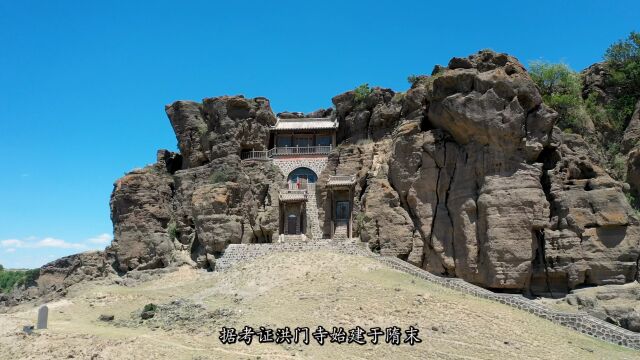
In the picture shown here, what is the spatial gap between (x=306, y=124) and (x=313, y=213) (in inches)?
353

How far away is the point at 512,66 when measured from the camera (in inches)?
1367

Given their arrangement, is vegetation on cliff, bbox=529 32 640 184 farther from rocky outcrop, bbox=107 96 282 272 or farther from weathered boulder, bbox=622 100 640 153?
rocky outcrop, bbox=107 96 282 272

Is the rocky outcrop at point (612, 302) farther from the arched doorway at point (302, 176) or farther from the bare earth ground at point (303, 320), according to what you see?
the arched doorway at point (302, 176)

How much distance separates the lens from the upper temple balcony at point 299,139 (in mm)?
46688

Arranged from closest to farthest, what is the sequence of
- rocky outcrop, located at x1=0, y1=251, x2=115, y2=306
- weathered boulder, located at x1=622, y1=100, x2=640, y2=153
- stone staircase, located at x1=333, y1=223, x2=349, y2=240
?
weathered boulder, located at x1=622, y1=100, x2=640, y2=153
stone staircase, located at x1=333, y1=223, x2=349, y2=240
rocky outcrop, located at x1=0, y1=251, x2=115, y2=306

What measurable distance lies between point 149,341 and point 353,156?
77.3 feet

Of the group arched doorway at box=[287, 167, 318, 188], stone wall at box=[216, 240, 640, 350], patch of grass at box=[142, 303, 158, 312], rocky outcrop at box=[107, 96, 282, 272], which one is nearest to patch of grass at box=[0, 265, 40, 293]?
rocky outcrop at box=[107, 96, 282, 272]

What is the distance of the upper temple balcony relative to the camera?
1838 inches

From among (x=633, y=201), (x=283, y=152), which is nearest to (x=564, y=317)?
(x=633, y=201)

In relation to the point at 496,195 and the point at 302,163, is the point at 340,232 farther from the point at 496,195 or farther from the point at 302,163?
the point at 496,195

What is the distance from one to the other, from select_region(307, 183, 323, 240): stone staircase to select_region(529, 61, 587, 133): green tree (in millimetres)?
18959

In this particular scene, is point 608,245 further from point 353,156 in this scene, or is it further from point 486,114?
point 353,156

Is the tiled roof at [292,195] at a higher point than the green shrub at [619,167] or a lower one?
lower

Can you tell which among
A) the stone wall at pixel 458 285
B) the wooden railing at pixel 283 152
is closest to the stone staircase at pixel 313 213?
the wooden railing at pixel 283 152
